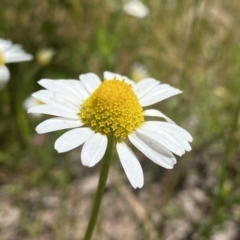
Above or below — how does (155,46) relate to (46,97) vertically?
above

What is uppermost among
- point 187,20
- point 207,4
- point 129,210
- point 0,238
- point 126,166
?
point 187,20

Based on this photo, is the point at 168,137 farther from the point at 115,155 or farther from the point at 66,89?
the point at 115,155

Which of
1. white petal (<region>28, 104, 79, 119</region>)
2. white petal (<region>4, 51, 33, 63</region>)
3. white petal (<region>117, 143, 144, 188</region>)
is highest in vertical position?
white petal (<region>4, 51, 33, 63</region>)

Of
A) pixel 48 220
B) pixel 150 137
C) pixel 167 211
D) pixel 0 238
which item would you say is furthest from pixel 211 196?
pixel 150 137

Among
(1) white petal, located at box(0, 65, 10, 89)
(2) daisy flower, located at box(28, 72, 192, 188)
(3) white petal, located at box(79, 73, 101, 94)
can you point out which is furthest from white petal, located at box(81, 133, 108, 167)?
(1) white petal, located at box(0, 65, 10, 89)

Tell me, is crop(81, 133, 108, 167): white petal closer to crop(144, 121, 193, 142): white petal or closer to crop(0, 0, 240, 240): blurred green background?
crop(144, 121, 193, 142): white petal

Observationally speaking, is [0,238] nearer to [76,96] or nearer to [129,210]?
[129,210]

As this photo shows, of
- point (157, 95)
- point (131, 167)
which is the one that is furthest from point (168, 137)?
point (157, 95)

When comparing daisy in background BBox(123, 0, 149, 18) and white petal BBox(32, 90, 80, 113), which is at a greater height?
daisy in background BBox(123, 0, 149, 18)
